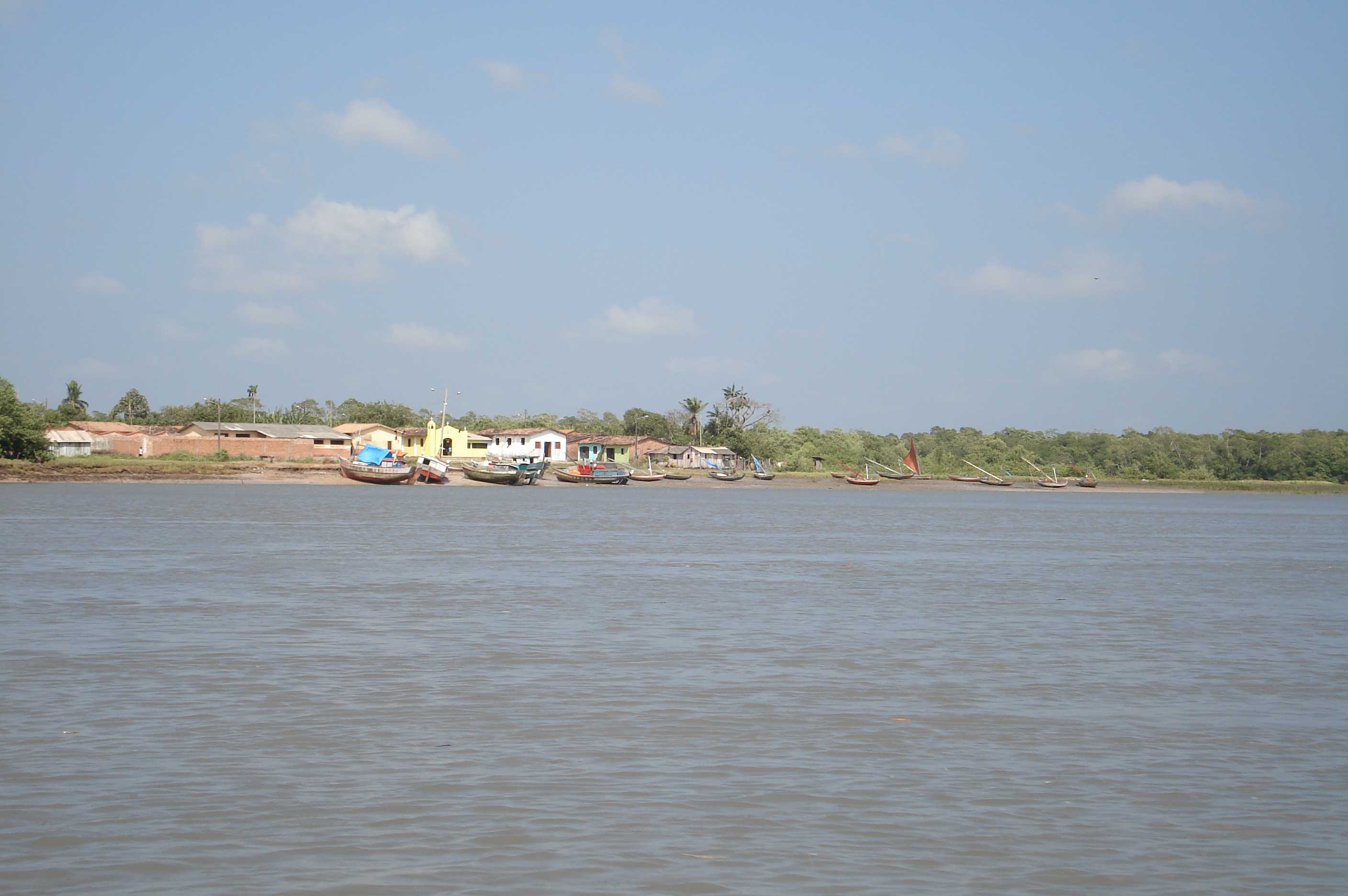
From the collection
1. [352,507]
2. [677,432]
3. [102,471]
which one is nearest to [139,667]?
[352,507]

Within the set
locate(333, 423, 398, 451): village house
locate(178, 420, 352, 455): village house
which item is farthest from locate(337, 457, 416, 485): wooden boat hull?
locate(333, 423, 398, 451): village house

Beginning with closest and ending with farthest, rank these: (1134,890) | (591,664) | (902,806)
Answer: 1. (1134,890)
2. (902,806)
3. (591,664)

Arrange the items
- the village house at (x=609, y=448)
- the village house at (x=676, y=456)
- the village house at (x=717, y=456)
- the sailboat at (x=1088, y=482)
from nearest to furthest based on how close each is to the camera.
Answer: the village house at (x=609, y=448)
the village house at (x=676, y=456)
the village house at (x=717, y=456)
the sailboat at (x=1088, y=482)

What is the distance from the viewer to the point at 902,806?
25.1ft

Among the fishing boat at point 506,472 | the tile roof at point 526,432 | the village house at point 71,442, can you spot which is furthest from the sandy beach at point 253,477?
the village house at point 71,442

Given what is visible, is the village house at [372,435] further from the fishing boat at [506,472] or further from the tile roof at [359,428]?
the fishing boat at [506,472]

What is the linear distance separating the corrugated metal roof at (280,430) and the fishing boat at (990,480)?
71.2 metres

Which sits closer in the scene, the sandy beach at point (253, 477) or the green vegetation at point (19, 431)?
the green vegetation at point (19, 431)

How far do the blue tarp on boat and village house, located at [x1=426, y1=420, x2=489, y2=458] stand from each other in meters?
15.2

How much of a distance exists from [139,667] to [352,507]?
4773 cm

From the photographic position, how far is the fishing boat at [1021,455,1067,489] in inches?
5468

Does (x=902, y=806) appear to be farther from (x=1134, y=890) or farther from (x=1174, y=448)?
(x=1174, y=448)

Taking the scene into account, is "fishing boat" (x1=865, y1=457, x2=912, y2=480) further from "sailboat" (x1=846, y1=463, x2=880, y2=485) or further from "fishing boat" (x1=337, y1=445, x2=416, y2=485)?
"fishing boat" (x1=337, y1=445, x2=416, y2=485)

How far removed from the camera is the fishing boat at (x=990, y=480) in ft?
451
